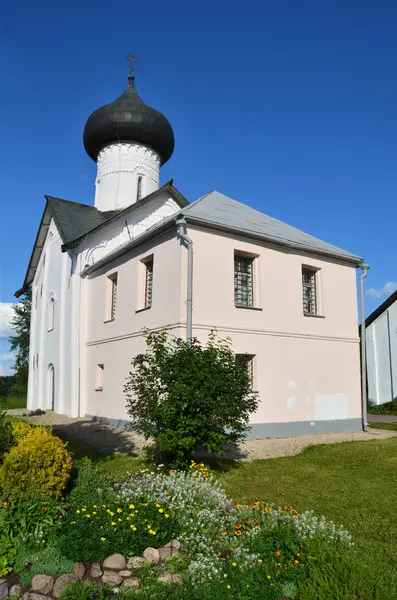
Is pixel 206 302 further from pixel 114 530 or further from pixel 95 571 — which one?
pixel 95 571

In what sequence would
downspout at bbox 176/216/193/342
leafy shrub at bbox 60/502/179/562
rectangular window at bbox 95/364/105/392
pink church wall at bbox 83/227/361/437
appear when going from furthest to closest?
1. rectangular window at bbox 95/364/105/392
2. pink church wall at bbox 83/227/361/437
3. downspout at bbox 176/216/193/342
4. leafy shrub at bbox 60/502/179/562

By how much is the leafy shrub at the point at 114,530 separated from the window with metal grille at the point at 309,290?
10.6 m

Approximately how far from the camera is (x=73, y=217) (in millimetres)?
19094

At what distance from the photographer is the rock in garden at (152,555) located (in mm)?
4195

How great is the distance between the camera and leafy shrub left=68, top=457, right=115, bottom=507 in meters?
5.36

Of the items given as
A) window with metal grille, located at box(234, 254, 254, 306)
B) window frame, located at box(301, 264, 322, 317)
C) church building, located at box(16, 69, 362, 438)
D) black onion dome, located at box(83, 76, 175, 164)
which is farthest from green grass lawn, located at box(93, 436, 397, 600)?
black onion dome, located at box(83, 76, 175, 164)

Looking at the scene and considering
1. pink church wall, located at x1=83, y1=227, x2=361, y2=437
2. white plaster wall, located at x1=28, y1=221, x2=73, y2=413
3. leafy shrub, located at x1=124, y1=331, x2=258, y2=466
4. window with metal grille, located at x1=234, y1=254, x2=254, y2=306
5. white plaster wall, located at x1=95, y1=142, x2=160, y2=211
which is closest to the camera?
leafy shrub, located at x1=124, y1=331, x2=258, y2=466

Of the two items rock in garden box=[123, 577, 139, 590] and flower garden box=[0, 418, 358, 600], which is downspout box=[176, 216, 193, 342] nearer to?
flower garden box=[0, 418, 358, 600]

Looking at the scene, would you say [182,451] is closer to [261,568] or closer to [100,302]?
[261,568]

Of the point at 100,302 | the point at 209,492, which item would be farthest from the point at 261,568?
the point at 100,302

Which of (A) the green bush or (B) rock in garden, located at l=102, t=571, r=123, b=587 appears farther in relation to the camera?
(A) the green bush

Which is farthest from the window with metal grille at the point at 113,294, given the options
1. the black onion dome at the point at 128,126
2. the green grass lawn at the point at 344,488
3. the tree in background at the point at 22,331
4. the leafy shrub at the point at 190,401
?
the tree in background at the point at 22,331

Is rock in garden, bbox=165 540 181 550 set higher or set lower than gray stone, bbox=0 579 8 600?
higher

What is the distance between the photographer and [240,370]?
27.0 ft
